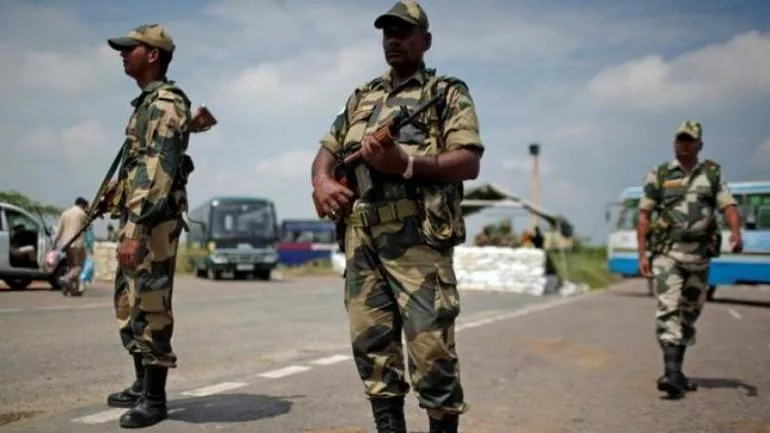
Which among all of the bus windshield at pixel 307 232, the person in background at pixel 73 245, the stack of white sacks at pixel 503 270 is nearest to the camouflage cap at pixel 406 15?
the person in background at pixel 73 245

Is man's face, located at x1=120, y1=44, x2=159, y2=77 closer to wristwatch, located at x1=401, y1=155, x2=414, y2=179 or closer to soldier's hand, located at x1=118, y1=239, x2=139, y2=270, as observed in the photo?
soldier's hand, located at x1=118, y1=239, x2=139, y2=270

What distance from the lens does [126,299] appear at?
459 cm

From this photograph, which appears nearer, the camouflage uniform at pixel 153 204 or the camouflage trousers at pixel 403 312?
the camouflage trousers at pixel 403 312

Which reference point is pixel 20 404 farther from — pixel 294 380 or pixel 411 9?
pixel 411 9

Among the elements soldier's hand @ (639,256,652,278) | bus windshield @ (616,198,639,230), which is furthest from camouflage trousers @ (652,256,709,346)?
bus windshield @ (616,198,639,230)

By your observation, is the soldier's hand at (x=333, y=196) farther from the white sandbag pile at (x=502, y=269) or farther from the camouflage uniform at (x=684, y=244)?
the white sandbag pile at (x=502, y=269)

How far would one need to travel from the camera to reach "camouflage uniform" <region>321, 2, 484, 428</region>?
3.37 meters

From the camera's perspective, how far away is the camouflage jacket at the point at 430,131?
3373 mm

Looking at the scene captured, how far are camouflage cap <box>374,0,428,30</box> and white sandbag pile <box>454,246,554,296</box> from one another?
1904cm

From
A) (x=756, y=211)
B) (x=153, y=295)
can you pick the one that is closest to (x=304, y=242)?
(x=756, y=211)

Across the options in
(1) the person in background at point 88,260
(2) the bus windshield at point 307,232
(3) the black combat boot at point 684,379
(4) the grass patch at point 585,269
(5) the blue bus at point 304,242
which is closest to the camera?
(3) the black combat boot at point 684,379

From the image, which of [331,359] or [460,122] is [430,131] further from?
[331,359]

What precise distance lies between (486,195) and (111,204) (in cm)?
2640

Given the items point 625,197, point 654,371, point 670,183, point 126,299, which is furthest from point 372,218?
point 625,197
